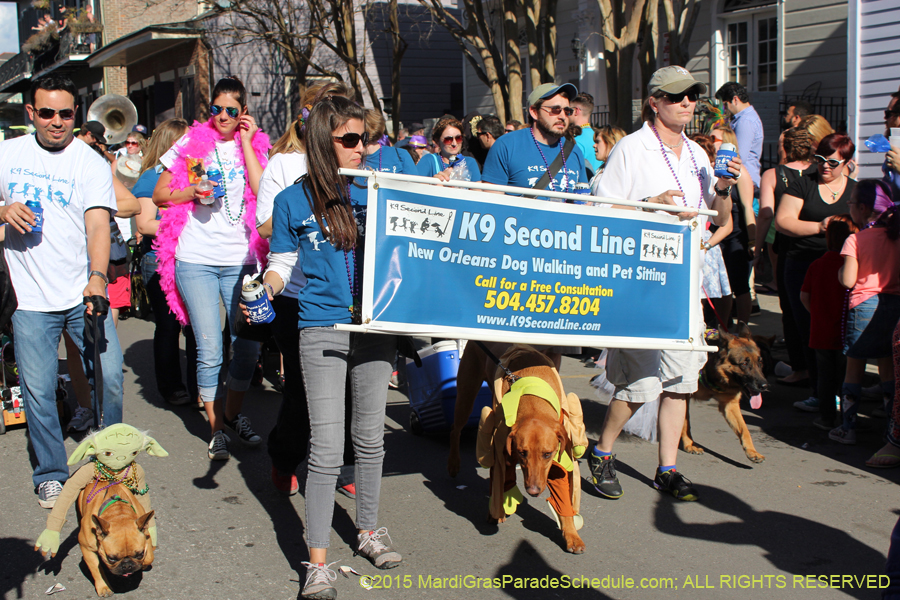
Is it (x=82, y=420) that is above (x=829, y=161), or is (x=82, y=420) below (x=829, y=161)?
below

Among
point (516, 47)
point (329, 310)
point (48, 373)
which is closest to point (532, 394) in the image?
point (329, 310)

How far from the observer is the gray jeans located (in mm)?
3484

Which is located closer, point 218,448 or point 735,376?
point 735,376

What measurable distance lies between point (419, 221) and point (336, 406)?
35.7 inches

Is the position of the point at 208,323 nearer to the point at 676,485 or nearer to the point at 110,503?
the point at 110,503

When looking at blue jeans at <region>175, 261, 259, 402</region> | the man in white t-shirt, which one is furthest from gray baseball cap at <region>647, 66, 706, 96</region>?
the man in white t-shirt

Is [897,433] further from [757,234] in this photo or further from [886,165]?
[757,234]

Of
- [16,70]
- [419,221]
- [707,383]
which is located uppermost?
[16,70]

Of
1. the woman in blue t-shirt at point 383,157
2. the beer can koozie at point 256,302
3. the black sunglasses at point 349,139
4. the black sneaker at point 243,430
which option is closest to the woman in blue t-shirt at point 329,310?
the black sunglasses at point 349,139

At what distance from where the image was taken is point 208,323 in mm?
5230

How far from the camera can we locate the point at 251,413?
645 cm

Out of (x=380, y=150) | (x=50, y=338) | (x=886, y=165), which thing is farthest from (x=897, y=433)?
(x=50, y=338)

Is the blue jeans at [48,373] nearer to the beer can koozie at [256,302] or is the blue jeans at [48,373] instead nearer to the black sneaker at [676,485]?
the beer can koozie at [256,302]

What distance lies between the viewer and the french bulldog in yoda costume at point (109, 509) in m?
3.37
